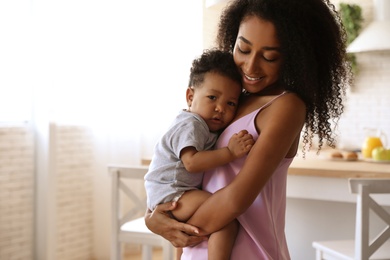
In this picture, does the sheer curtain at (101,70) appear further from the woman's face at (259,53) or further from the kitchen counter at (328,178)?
the woman's face at (259,53)

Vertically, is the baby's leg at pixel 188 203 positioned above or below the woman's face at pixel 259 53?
below

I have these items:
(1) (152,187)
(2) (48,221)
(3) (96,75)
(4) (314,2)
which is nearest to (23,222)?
(2) (48,221)

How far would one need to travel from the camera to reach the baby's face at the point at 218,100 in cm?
165

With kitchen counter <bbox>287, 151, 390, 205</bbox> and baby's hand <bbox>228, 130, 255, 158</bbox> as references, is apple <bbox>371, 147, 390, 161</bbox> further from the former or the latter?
baby's hand <bbox>228, 130, 255, 158</bbox>

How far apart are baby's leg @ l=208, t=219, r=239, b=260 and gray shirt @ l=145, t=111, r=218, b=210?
154 millimetres

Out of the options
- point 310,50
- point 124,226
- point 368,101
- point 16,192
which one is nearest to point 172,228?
point 310,50

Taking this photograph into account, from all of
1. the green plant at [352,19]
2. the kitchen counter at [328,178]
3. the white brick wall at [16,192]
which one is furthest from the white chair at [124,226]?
the green plant at [352,19]

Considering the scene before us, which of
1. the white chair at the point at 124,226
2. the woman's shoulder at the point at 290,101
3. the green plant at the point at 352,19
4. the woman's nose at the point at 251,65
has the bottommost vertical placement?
the white chair at the point at 124,226

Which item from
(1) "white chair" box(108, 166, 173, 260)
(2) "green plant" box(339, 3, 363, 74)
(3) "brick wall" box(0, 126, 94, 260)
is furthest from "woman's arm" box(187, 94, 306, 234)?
(2) "green plant" box(339, 3, 363, 74)

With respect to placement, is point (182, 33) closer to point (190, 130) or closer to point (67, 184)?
point (67, 184)

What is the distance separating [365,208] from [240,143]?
4.80 ft

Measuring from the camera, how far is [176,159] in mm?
1676

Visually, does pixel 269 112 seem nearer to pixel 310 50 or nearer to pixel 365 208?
pixel 310 50

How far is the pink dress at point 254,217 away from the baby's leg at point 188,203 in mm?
32
